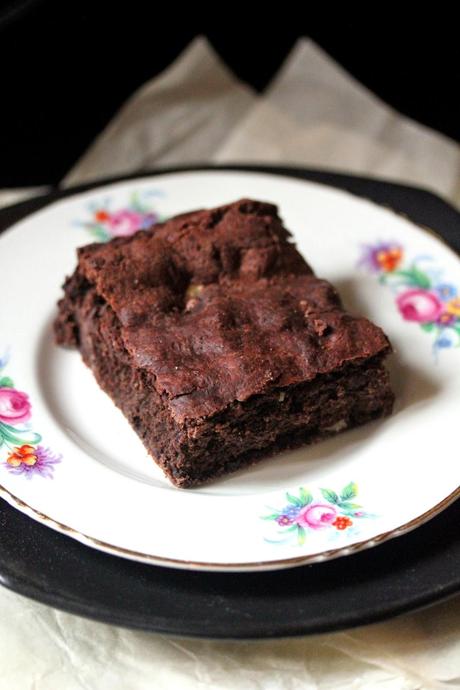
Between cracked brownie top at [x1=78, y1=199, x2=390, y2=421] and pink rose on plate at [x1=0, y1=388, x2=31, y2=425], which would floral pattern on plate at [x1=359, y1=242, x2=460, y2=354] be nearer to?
cracked brownie top at [x1=78, y1=199, x2=390, y2=421]

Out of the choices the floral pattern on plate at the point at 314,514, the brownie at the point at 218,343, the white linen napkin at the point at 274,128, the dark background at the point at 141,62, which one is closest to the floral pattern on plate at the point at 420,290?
the brownie at the point at 218,343

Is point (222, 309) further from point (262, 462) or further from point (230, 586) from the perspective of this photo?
point (230, 586)

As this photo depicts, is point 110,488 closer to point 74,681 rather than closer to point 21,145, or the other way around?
point 74,681

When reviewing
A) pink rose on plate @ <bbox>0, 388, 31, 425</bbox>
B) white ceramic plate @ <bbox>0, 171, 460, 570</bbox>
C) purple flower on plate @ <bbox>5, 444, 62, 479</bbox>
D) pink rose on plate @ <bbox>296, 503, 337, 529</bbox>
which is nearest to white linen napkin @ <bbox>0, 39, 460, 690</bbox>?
white ceramic plate @ <bbox>0, 171, 460, 570</bbox>

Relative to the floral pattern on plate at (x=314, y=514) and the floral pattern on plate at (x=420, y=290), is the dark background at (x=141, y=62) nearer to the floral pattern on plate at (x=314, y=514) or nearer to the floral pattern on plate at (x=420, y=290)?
the floral pattern on plate at (x=420, y=290)

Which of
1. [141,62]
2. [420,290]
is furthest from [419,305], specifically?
[141,62]
